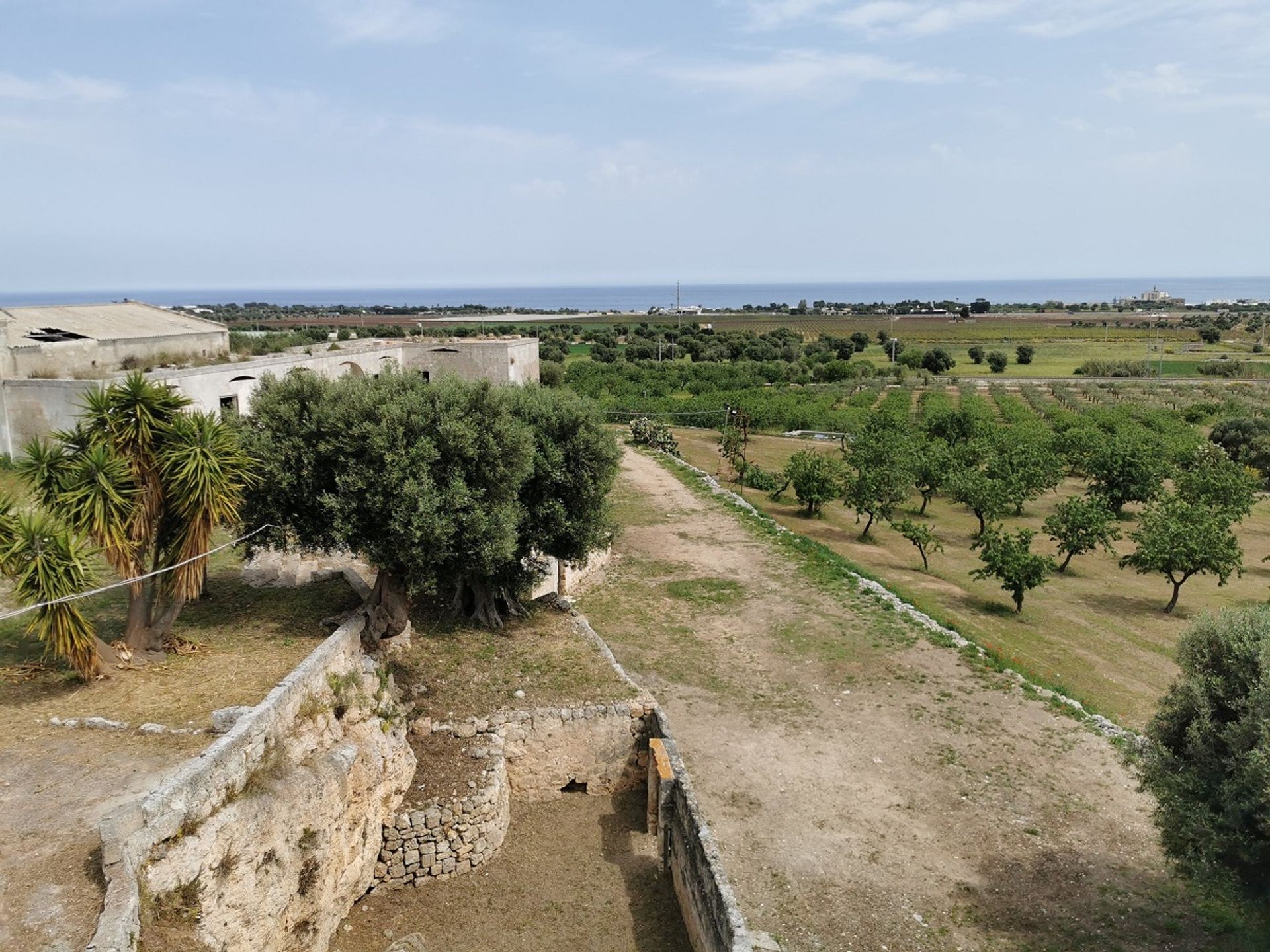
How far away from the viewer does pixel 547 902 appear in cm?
1252

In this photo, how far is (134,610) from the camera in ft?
43.8

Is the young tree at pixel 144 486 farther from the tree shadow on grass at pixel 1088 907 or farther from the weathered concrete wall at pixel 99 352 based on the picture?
the weathered concrete wall at pixel 99 352

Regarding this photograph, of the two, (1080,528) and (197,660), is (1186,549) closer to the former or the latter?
(1080,528)

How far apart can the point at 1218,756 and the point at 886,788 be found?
525cm

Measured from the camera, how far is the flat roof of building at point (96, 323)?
27719 millimetres

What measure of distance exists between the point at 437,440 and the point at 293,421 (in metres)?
2.61

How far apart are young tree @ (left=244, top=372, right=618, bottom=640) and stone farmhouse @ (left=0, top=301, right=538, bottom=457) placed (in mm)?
2084

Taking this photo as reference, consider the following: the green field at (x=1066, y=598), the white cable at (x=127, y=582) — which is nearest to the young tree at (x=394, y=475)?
the white cable at (x=127, y=582)

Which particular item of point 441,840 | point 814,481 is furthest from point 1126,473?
point 441,840

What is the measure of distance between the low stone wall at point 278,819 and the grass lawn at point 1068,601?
1409 cm

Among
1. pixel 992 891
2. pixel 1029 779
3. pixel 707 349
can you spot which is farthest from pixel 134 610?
pixel 707 349

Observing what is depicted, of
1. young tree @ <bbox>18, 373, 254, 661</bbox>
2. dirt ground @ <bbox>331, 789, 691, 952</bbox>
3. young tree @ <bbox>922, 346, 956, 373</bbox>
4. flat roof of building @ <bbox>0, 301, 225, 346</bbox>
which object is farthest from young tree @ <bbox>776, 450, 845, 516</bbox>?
young tree @ <bbox>922, 346, 956, 373</bbox>

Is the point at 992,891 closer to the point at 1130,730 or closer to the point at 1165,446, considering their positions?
the point at 1130,730

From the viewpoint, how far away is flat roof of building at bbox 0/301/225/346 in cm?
2772
